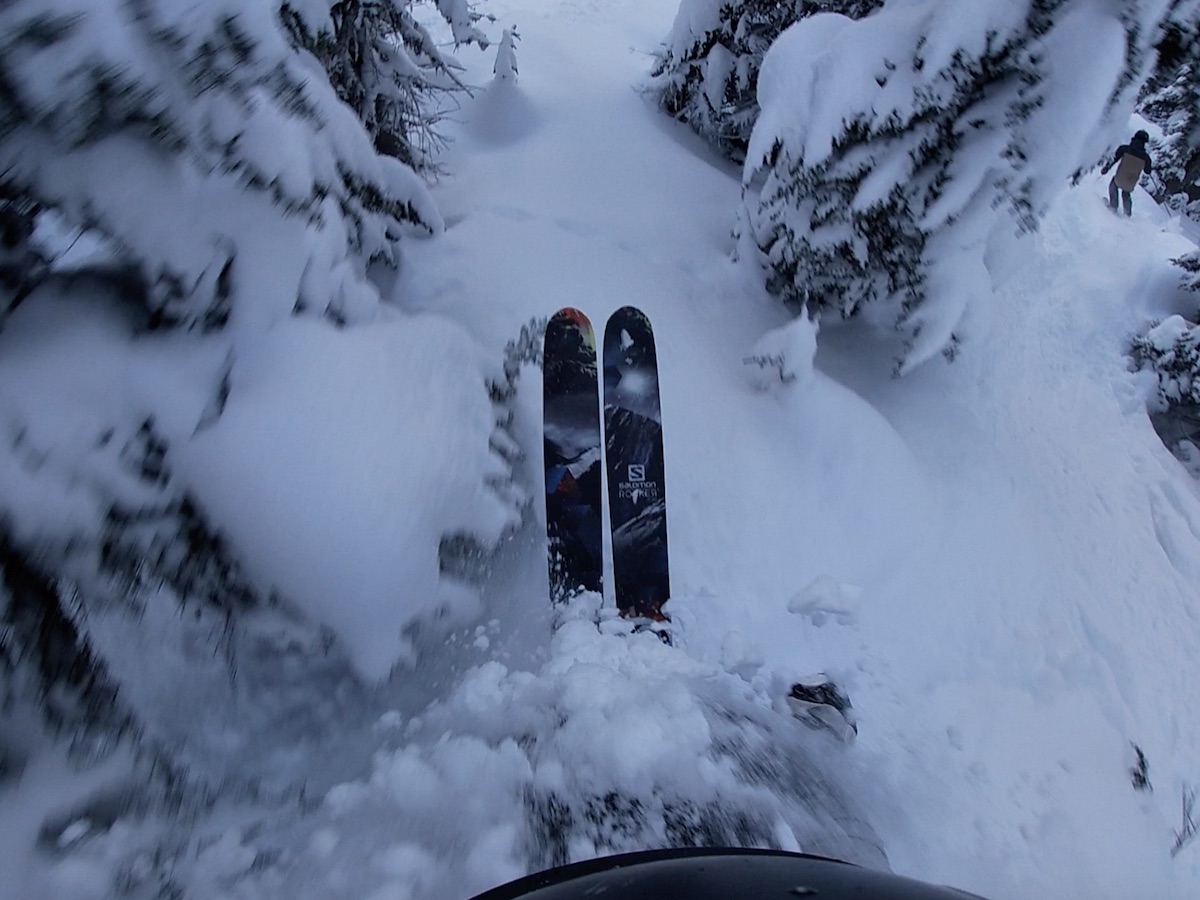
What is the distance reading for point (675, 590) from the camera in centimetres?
316

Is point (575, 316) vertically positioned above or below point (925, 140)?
below

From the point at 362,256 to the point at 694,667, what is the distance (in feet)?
9.03

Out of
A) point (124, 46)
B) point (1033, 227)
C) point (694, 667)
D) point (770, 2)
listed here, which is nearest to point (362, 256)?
point (124, 46)

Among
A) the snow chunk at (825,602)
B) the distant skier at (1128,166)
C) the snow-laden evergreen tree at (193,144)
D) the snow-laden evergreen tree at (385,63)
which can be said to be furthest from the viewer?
the distant skier at (1128,166)

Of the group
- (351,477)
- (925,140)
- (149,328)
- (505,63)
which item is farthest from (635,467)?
(505,63)

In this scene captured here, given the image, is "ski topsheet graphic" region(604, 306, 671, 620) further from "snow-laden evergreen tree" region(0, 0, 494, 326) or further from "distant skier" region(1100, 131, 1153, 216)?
"distant skier" region(1100, 131, 1153, 216)

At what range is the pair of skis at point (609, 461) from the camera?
3.13 m

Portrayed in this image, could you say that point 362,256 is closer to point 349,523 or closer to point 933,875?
point 349,523

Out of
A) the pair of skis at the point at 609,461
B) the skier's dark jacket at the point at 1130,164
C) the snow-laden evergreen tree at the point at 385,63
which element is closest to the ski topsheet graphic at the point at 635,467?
the pair of skis at the point at 609,461

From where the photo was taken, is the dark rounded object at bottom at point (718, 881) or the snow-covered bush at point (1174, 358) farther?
the snow-covered bush at point (1174, 358)

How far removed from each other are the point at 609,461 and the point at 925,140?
2.65m

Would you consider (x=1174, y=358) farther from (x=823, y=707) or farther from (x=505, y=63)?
(x=505, y=63)

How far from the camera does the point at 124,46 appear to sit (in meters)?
1.56

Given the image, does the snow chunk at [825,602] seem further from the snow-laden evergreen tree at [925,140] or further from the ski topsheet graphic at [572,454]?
the snow-laden evergreen tree at [925,140]
